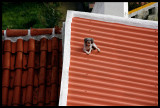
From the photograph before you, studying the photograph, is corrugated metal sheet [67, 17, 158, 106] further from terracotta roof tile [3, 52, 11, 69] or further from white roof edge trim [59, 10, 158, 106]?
terracotta roof tile [3, 52, 11, 69]

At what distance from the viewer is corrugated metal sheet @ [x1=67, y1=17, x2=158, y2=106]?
8.05 m

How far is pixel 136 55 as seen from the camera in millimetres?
9039

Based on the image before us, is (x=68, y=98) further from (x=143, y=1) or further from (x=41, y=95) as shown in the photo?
(x=143, y=1)

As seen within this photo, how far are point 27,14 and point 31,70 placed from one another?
1086 cm

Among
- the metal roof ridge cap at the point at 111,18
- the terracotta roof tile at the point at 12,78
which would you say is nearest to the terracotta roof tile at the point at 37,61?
the terracotta roof tile at the point at 12,78

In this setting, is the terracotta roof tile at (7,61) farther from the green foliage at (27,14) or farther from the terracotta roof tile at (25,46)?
the green foliage at (27,14)

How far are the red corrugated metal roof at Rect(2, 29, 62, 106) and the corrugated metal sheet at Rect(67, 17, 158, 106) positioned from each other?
50.4 inches

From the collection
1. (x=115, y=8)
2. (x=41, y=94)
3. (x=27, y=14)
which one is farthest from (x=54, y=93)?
(x=27, y=14)

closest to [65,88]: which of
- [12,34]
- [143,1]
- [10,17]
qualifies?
[12,34]

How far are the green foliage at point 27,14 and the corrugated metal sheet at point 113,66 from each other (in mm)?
8058

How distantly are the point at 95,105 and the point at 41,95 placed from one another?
7.54 ft

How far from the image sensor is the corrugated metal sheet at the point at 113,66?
805cm

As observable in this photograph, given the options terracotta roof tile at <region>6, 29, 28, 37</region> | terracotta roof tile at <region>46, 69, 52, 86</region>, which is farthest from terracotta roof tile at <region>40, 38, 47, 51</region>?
terracotta roof tile at <region>46, 69, 52, 86</region>

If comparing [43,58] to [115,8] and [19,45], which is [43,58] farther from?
[115,8]
